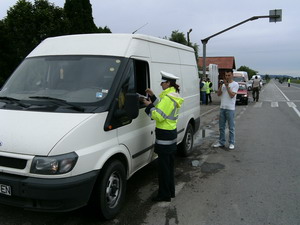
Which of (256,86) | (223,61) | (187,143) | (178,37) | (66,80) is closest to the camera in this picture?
(66,80)

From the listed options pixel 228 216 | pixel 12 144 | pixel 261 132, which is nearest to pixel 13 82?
pixel 12 144

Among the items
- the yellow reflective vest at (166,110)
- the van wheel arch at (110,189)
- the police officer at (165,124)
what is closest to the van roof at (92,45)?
the police officer at (165,124)

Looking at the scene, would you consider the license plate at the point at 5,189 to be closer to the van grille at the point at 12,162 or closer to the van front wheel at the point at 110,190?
the van grille at the point at 12,162

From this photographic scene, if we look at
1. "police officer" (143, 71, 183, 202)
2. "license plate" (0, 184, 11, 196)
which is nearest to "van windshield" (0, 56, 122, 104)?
Answer: "police officer" (143, 71, 183, 202)

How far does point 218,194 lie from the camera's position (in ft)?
15.2

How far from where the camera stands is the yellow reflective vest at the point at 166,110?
13.0 ft

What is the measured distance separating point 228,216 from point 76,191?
205 centimetres

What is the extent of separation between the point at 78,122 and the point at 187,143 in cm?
393

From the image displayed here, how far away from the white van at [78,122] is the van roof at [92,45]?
0.5 inches

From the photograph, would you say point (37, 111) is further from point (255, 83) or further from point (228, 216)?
point (255, 83)

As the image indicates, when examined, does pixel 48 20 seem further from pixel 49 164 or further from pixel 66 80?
pixel 49 164

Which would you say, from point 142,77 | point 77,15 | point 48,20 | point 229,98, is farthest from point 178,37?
point 142,77

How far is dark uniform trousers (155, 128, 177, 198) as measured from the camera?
4.16 m

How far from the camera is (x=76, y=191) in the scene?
121 inches
